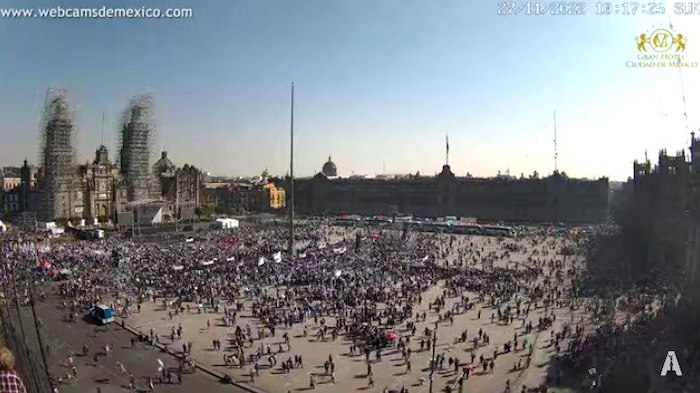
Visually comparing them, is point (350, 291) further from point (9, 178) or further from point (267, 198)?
point (9, 178)

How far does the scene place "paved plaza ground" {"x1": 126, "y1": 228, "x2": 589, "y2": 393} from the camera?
1798cm

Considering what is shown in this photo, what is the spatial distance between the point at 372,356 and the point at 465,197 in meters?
69.1

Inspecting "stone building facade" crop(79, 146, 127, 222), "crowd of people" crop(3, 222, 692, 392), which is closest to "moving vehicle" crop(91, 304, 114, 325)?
"crowd of people" crop(3, 222, 692, 392)

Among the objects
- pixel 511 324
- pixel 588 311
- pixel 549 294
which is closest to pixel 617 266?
pixel 549 294

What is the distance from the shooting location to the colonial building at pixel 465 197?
253ft

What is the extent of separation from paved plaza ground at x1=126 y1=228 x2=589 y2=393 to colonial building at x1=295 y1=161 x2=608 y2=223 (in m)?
45.0

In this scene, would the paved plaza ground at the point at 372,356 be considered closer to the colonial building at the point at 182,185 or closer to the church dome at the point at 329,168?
the colonial building at the point at 182,185

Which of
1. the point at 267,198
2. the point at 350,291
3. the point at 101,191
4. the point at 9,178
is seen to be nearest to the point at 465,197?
the point at 267,198

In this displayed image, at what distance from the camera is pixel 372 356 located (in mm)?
20547

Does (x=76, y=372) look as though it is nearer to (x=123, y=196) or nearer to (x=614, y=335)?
(x=614, y=335)

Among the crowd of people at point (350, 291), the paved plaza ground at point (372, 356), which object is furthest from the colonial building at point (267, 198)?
the paved plaza ground at point (372, 356)

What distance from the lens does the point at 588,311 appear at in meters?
25.9

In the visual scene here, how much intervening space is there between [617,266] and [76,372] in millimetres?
31224

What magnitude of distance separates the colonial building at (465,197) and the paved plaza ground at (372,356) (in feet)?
148
